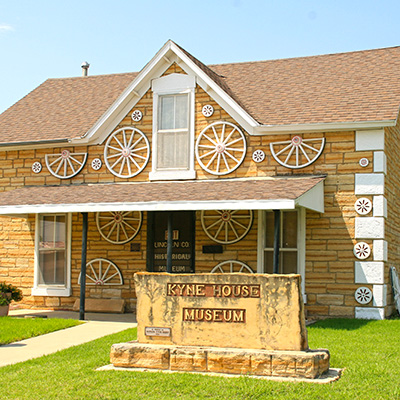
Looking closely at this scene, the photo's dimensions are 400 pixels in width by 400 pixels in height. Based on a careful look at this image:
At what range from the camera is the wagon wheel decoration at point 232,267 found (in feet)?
49.5

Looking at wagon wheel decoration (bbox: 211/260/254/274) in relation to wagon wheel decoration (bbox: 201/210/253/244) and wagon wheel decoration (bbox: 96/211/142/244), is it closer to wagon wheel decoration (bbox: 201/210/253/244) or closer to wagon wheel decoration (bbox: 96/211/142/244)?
wagon wheel decoration (bbox: 201/210/253/244)

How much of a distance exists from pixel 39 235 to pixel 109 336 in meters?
6.16

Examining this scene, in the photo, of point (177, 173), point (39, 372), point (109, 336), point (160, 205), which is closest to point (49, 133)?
point (177, 173)

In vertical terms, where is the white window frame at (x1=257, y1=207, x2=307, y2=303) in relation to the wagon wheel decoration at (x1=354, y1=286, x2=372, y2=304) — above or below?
above

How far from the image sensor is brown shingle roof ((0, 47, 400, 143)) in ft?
49.3

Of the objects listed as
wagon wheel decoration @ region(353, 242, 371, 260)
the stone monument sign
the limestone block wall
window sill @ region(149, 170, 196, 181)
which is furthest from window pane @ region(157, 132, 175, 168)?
the stone monument sign

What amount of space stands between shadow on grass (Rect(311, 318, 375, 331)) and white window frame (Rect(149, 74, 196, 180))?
456cm

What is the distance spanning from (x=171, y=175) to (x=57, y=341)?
560cm

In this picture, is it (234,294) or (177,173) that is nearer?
(234,294)

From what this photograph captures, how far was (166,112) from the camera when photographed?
15.9 meters

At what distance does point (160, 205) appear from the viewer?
520 inches

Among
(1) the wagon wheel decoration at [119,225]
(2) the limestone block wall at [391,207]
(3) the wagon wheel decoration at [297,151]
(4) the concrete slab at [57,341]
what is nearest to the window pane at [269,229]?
(3) the wagon wheel decoration at [297,151]

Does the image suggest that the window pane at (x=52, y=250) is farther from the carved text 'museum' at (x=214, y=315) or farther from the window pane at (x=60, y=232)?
the carved text 'museum' at (x=214, y=315)

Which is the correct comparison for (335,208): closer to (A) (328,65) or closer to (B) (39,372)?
(A) (328,65)
